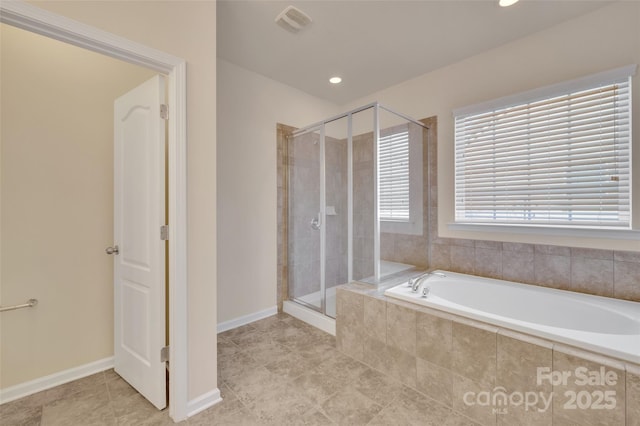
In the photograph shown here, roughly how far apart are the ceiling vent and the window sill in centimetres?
220

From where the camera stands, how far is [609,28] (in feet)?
6.15

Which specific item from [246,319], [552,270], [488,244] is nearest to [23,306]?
[246,319]

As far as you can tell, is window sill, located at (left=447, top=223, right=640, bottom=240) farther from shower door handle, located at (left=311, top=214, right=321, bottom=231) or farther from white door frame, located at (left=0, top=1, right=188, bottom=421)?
white door frame, located at (left=0, top=1, right=188, bottom=421)

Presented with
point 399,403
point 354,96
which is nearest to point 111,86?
point 354,96

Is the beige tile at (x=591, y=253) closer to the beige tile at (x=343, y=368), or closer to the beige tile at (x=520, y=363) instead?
the beige tile at (x=520, y=363)

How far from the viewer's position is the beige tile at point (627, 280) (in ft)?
5.88

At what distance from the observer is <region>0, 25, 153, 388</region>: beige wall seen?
5.42 feet

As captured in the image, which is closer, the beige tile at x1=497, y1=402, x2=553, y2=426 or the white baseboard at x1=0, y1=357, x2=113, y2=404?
the beige tile at x1=497, y1=402, x2=553, y2=426

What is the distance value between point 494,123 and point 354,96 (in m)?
1.63

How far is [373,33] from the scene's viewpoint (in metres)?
2.16

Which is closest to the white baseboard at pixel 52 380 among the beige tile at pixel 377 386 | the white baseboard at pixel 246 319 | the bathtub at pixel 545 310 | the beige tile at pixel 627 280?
the white baseboard at pixel 246 319

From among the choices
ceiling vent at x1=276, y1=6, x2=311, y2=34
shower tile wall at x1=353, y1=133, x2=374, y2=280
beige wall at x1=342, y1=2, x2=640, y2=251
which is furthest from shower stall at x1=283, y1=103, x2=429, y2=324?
ceiling vent at x1=276, y1=6, x2=311, y2=34

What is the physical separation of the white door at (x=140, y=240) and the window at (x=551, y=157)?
2545 mm

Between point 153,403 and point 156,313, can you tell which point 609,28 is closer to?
point 156,313
